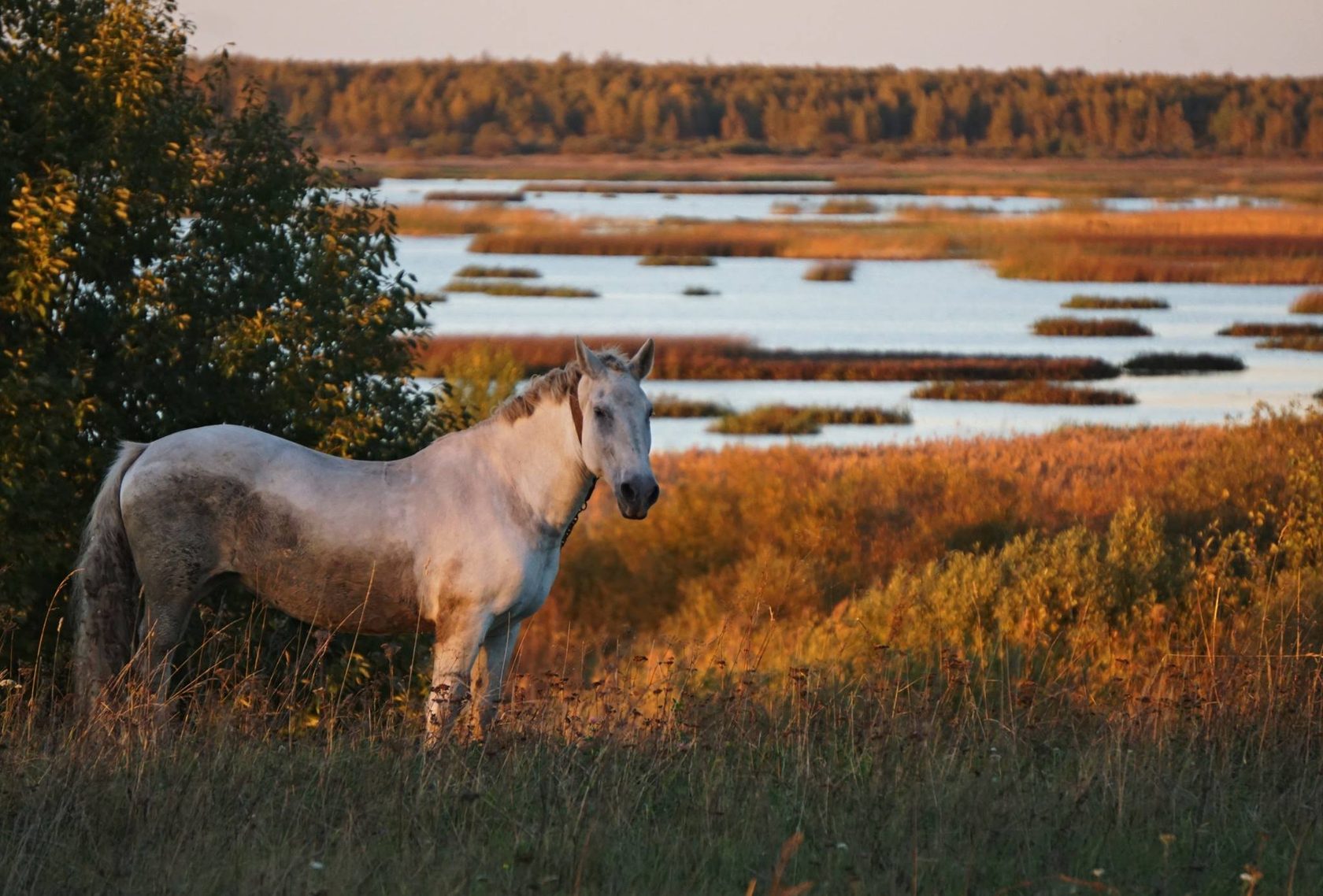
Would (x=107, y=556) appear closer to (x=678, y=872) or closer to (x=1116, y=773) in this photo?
(x=678, y=872)

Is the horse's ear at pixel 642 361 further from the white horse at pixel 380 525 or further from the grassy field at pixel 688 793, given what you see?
the grassy field at pixel 688 793

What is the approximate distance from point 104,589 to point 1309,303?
5305 centimetres

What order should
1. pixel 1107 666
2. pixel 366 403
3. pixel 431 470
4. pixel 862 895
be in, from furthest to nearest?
pixel 1107 666 → pixel 366 403 → pixel 431 470 → pixel 862 895

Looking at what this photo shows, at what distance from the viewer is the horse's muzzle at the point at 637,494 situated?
591 centimetres

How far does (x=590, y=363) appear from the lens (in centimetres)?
620

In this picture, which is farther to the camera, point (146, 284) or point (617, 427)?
point (146, 284)

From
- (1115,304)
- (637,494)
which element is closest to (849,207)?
(1115,304)

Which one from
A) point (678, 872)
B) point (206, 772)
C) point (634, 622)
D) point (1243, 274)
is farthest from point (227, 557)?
point (1243, 274)

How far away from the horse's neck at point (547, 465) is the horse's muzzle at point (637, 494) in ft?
1.75

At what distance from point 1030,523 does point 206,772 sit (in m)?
18.4

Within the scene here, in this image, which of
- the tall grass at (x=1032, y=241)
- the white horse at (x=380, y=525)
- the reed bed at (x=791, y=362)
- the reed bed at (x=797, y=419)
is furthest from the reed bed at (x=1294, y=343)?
the white horse at (x=380, y=525)

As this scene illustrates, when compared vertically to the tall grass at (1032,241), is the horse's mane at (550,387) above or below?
above

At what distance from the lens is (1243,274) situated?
57.4 m

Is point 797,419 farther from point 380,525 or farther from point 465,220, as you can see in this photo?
point 465,220
